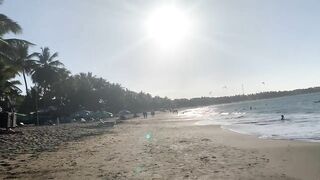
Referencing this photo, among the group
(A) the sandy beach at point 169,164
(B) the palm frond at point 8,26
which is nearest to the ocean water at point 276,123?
(A) the sandy beach at point 169,164

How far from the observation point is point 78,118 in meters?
65.9

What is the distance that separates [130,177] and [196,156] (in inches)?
199

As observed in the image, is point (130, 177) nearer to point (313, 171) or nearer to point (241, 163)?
point (241, 163)

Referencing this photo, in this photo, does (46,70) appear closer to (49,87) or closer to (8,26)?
(49,87)

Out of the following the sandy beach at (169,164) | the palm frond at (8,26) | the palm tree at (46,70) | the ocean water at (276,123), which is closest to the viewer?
the sandy beach at (169,164)

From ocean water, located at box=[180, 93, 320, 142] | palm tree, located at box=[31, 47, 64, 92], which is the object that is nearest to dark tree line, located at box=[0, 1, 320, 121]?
palm tree, located at box=[31, 47, 64, 92]

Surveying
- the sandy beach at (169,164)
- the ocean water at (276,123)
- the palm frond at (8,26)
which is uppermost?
the palm frond at (8,26)

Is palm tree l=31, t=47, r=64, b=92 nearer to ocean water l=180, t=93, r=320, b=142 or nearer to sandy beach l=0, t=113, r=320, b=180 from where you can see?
ocean water l=180, t=93, r=320, b=142

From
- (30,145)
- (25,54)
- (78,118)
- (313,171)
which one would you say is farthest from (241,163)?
(78,118)

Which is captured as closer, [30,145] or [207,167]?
[207,167]

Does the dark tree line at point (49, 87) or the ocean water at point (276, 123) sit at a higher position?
the dark tree line at point (49, 87)

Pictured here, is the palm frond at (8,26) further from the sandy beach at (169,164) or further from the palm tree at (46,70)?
the palm tree at (46,70)

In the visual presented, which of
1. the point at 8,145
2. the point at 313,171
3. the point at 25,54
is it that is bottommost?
the point at 313,171

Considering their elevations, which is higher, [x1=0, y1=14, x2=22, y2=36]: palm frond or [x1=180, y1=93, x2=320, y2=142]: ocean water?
[x1=0, y1=14, x2=22, y2=36]: palm frond
